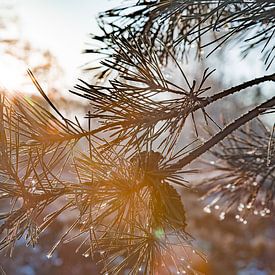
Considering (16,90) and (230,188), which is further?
(230,188)

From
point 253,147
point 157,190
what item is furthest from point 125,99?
point 253,147

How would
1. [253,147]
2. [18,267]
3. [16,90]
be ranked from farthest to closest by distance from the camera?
1. [18,267]
2. [253,147]
3. [16,90]

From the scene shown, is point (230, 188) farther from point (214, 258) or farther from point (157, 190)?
A: point (214, 258)

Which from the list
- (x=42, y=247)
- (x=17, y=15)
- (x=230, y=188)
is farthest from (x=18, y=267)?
(x=230, y=188)

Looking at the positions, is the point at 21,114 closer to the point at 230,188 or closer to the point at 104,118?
the point at 104,118

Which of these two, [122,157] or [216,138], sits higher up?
[216,138]

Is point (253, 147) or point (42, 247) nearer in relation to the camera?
point (253, 147)

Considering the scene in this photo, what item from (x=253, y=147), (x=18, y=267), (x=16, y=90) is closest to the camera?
(x=16, y=90)

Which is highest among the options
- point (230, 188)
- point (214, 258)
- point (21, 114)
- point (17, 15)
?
point (17, 15)

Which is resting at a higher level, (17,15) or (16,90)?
(17,15)
